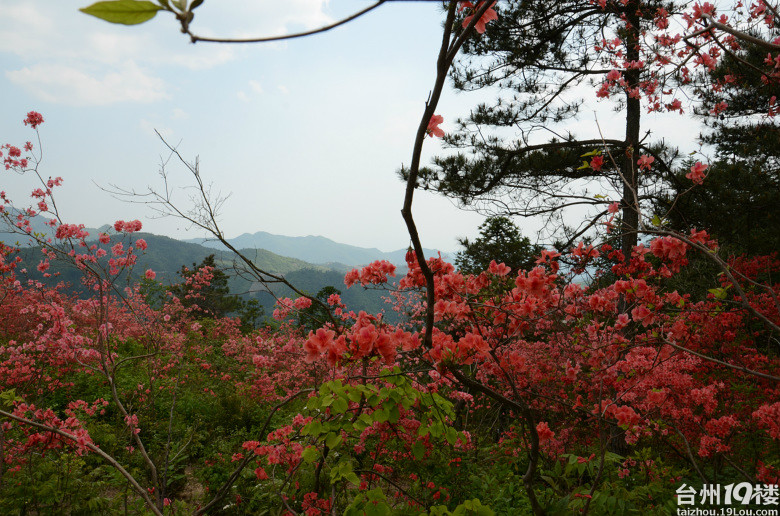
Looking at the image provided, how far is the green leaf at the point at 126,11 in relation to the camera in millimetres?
428

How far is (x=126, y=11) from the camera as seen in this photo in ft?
1.47

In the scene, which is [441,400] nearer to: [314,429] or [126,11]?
[314,429]

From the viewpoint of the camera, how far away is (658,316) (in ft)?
8.82

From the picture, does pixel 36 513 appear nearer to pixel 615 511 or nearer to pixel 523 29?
pixel 615 511

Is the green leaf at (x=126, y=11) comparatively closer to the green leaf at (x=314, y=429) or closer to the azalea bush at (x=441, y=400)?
the azalea bush at (x=441, y=400)

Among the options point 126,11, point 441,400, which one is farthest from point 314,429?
point 126,11

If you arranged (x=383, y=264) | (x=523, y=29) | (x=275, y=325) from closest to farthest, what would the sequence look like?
(x=383, y=264)
(x=523, y=29)
(x=275, y=325)

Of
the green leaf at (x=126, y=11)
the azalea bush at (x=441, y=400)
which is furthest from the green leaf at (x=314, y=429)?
the green leaf at (x=126, y=11)

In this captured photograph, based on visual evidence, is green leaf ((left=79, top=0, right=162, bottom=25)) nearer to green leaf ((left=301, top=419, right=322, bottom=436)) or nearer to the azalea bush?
the azalea bush

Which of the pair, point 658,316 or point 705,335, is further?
point 705,335

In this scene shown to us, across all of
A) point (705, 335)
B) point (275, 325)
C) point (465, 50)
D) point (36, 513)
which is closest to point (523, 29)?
point (465, 50)

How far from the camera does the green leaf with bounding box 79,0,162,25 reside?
428 mm

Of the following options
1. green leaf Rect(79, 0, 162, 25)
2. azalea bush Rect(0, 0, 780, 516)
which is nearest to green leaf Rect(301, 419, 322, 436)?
azalea bush Rect(0, 0, 780, 516)

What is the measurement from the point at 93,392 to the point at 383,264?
21.3ft
